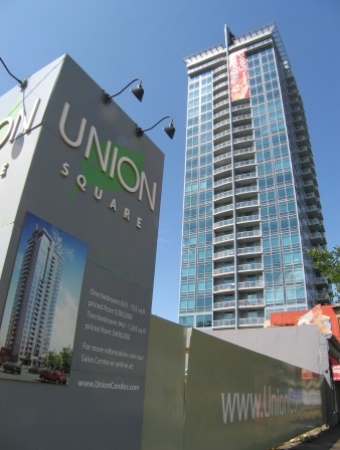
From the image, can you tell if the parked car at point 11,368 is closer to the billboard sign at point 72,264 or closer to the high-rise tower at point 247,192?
the billboard sign at point 72,264

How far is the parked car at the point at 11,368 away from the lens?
3.04 metres

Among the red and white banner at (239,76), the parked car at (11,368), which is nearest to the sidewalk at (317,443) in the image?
the parked car at (11,368)

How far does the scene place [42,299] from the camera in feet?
11.3

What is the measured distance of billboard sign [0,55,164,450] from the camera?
328cm

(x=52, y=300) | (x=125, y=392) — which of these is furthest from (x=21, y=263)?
(x=125, y=392)

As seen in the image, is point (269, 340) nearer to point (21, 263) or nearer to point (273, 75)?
point (21, 263)

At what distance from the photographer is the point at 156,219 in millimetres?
5605

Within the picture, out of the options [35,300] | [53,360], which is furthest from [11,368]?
[35,300]

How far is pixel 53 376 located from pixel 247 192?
193 ft

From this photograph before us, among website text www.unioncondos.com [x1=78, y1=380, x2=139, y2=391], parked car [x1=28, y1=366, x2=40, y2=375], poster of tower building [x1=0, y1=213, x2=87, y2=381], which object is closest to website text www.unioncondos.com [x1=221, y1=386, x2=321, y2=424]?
website text www.unioncondos.com [x1=78, y1=380, x2=139, y2=391]

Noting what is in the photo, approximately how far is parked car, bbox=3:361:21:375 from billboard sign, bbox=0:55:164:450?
23mm

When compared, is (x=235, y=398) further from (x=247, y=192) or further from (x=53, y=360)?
(x=247, y=192)

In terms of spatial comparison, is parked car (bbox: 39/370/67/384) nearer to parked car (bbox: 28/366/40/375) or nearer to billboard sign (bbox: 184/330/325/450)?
parked car (bbox: 28/366/40/375)

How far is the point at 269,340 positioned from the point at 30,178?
1875 cm
